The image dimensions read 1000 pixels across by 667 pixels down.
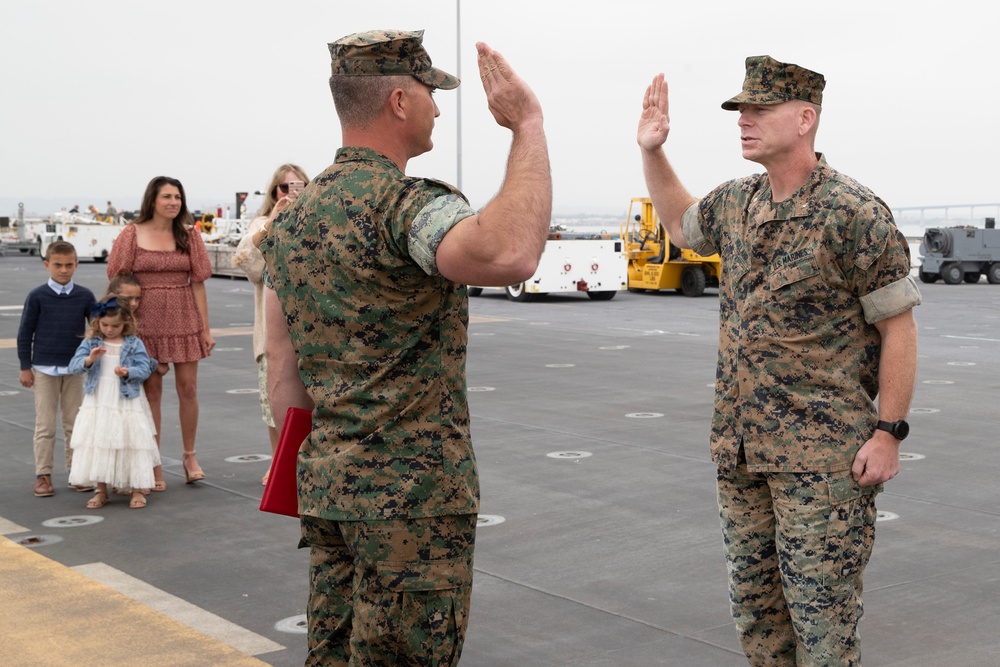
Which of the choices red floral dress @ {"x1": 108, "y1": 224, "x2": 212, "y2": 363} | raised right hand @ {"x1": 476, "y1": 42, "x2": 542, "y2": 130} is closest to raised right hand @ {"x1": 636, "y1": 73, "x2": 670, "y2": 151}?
raised right hand @ {"x1": 476, "y1": 42, "x2": 542, "y2": 130}

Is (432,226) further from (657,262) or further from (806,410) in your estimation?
(657,262)

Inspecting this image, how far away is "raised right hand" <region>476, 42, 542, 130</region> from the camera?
8.39ft

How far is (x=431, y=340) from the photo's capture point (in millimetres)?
2666

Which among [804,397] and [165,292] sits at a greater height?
[165,292]

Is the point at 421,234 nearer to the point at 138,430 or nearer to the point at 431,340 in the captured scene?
the point at 431,340

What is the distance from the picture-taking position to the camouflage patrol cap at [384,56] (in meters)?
2.67

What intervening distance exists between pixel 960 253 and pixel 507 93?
99.1ft

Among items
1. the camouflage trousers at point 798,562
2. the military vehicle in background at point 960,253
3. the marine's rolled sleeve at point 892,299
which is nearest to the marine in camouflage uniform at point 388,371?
the camouflage trousers at point 798,562

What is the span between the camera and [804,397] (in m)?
3.34

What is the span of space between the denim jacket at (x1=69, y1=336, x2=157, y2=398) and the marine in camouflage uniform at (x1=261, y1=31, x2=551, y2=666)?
4.19 metres

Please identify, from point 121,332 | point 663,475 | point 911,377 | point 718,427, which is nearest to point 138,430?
point 121,332

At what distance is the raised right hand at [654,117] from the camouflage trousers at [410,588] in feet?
5.23

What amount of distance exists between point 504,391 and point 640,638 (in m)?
6.87

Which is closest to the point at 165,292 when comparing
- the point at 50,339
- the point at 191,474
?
the point at 50,339
